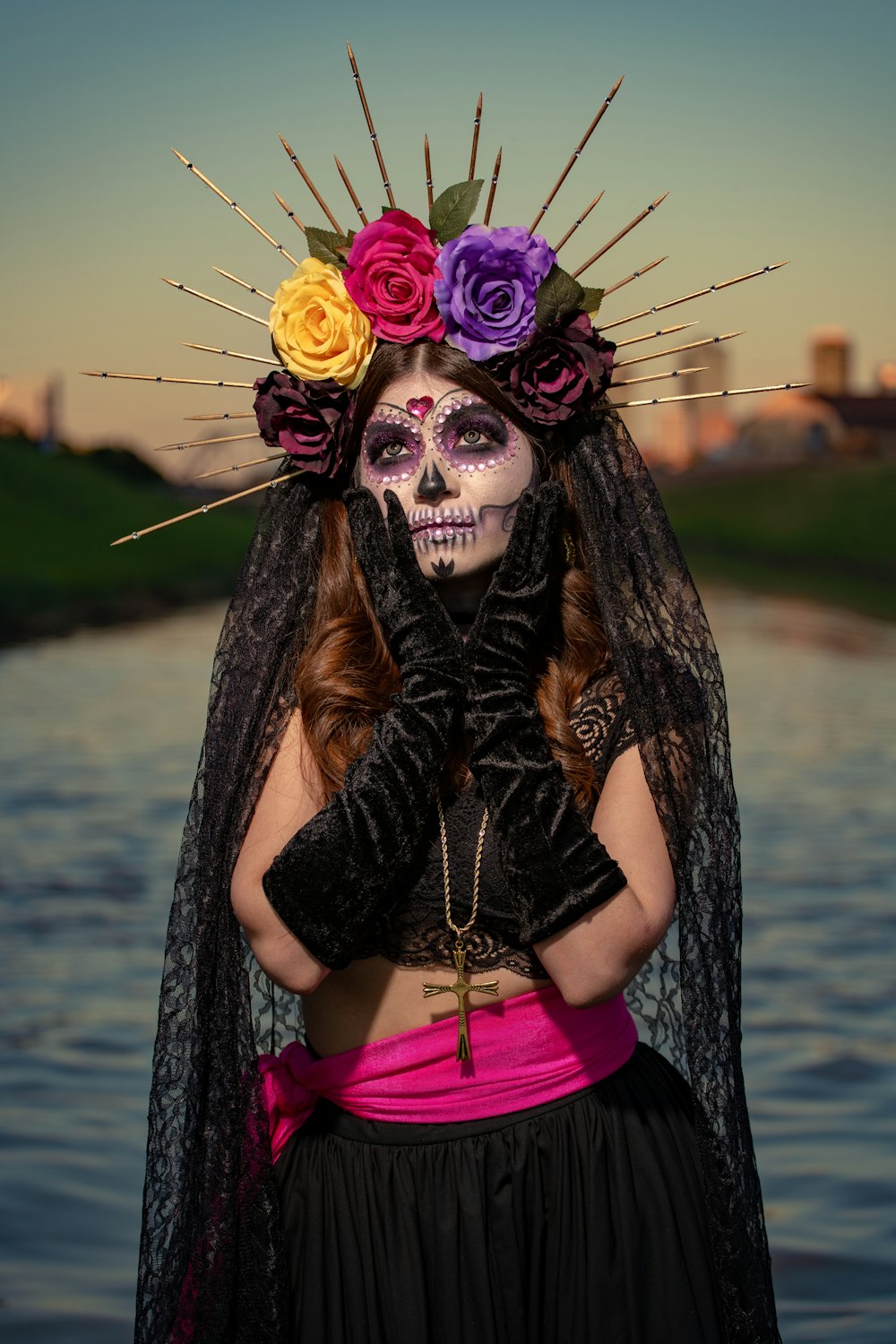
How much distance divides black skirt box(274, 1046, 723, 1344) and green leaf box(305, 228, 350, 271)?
3.32ft

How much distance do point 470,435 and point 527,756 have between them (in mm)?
406

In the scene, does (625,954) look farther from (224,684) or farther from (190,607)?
(190,607)

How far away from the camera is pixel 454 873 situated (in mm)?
1834

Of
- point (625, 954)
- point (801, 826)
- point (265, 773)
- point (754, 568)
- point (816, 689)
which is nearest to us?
point (625, 954)

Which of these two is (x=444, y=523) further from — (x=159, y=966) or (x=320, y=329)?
(x=159, y=966)

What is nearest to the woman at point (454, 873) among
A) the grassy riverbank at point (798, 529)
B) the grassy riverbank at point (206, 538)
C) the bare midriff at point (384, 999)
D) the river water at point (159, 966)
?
the bare midriff at point (384, 999)

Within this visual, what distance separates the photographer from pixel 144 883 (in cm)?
671

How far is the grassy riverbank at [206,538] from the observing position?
523 inches

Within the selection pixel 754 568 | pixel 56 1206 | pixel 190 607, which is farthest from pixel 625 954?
pixel 754 568

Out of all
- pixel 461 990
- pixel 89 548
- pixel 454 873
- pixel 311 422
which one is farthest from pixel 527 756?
pixel 89 548

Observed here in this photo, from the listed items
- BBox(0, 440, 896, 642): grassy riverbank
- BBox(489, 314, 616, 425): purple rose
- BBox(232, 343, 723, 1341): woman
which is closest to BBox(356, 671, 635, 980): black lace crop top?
BBox(232, 343, 723, 1341): woman

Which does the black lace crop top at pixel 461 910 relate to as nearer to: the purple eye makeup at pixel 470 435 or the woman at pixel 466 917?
the woman at pixel 466 917

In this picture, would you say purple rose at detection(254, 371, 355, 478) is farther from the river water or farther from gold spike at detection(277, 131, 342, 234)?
the river water

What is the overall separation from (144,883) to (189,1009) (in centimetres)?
489
